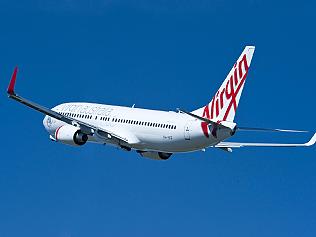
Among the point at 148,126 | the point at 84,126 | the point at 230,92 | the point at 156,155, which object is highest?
the point at 230,92

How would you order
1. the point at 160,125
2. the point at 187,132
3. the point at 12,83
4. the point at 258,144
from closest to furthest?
the point at 12,83, the point at 187,132, the point at 160,125, the point at 258,144

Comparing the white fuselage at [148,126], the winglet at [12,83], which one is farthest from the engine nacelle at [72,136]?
the winglet at [12,83]

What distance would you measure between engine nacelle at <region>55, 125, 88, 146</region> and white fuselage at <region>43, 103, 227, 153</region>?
1663 mm

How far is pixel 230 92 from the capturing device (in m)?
104

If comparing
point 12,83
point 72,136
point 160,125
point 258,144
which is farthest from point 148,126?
point 12,83

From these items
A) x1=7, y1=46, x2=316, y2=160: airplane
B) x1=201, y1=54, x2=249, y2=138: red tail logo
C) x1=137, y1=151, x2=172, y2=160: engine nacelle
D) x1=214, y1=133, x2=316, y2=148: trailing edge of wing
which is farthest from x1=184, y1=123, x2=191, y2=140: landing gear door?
x1=214, y1=133, x2=316, y2=148: trailing edge of wing

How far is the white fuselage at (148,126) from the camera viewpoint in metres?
104

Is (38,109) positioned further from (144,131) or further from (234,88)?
(234,88)

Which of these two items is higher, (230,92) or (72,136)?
(230,92)

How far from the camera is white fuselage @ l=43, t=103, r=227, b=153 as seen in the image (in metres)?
104

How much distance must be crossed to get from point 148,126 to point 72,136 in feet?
29.1

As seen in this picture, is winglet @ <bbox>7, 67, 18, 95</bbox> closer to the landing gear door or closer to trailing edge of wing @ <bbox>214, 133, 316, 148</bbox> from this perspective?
the landing gear door

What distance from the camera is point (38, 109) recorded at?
108m

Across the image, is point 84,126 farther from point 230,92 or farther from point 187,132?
point 230,92
